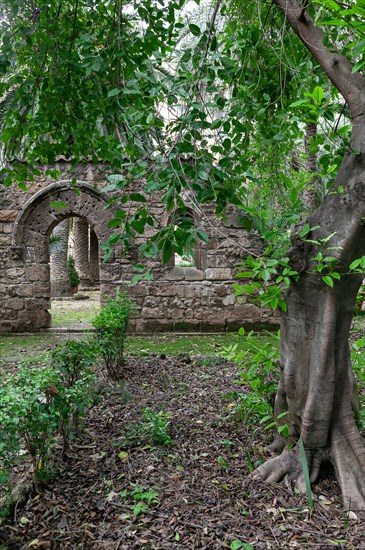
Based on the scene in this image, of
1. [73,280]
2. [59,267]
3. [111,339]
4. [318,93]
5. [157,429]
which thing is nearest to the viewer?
[318,93]

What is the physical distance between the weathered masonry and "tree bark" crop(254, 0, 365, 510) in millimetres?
5210

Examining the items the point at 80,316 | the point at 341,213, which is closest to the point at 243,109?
the point at 341,213

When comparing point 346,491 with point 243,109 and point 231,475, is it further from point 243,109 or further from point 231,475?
point 243,109

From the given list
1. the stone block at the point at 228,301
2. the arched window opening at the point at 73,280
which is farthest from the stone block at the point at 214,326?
the arched window opening at the point at 73,280

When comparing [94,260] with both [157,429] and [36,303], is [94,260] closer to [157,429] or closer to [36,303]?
[36,303]

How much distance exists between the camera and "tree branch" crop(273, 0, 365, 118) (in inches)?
98.5

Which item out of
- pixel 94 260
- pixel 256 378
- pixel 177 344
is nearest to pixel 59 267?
pixel 94 260

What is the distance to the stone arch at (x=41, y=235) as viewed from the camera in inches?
319

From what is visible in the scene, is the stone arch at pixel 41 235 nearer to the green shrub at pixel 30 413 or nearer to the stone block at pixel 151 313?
the stone block at pixel 151 313

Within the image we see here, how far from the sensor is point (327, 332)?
8.91ft

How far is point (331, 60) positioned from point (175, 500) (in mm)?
2699

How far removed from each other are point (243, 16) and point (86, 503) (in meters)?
3.73

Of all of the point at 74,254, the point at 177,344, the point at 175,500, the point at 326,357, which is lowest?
the point at 175,500

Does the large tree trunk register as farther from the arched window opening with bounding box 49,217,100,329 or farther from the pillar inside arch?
the pillar inside arch
